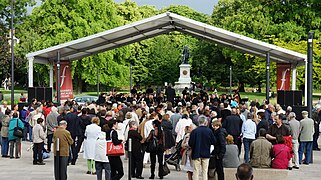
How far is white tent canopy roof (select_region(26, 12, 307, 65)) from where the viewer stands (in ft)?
98.2

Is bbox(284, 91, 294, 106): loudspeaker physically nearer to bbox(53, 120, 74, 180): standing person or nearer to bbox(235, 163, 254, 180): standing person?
bbox(53, 120, 74, 180): standing person

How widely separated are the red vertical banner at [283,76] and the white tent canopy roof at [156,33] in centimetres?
38

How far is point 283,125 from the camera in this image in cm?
1706

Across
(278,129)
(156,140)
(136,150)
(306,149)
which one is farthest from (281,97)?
(136,150)

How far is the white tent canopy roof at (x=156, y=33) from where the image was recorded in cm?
2994

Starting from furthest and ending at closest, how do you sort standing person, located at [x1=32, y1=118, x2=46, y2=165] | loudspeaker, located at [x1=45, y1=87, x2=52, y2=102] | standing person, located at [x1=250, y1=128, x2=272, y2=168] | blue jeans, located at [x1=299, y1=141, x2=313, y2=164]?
loudspeaker, located at [x1=45, y1=87, x2=52, y2=102]
blue jeans, located at [x1=299, y1=141, x2=313, y2=164]
standing person, located at [x1=32, y1=118, x2=46, y2=165]
standing person, located at [x1=250, y1=128, x2=272, y2=168]

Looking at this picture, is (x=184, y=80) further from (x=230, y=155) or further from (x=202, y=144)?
(x=202, y=144)

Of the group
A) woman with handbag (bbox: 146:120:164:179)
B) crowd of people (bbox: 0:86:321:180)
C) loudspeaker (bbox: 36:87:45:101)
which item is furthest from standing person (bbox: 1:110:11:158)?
loudspeaker (bbox: 36:87:45:101)

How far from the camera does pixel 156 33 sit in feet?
118

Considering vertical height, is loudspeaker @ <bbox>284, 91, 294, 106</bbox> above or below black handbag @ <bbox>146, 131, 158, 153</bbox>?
above

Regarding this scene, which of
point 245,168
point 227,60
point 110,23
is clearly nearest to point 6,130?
point 245,168

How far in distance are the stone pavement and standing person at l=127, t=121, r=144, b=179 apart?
0.48 meters

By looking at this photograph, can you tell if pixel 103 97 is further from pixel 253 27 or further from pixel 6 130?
pixel 253 27

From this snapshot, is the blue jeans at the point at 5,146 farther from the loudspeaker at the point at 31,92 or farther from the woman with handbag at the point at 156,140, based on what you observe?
the loudspeaker at the point at 31,92
